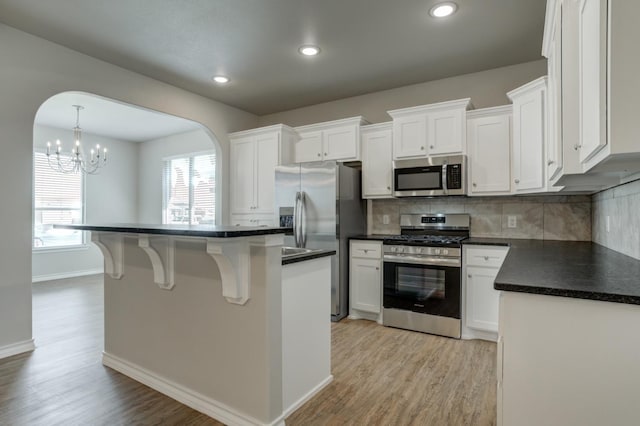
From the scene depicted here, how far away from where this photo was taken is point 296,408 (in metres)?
2.05

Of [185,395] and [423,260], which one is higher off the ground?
[423,260]

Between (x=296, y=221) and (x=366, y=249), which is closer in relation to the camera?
(x=366, y=249)

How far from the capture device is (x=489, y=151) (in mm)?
3383

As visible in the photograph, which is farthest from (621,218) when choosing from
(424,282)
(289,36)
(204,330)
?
(289,36)

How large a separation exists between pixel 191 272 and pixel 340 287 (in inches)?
79.9

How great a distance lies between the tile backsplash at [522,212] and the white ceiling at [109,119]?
3.17 meters

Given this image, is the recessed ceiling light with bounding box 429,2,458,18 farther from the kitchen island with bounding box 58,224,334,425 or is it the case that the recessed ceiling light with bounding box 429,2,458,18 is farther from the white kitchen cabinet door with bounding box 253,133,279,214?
the white kitchen cabinet door with bounding box 253,133,279,214

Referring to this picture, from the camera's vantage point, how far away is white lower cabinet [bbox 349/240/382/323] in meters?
3.70

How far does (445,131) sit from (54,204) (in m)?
6.72

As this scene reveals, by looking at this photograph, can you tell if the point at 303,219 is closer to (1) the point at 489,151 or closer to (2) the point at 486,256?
(2) the point at 486,256

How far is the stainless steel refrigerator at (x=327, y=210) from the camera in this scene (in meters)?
3.75

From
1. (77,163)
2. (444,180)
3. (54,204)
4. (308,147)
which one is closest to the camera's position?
(444,180)

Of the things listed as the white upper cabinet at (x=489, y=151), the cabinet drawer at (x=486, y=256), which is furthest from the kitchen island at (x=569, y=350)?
the white upper cabinet at (x=489, y=151)

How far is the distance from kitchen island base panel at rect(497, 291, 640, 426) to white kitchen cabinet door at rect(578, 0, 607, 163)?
58cm
